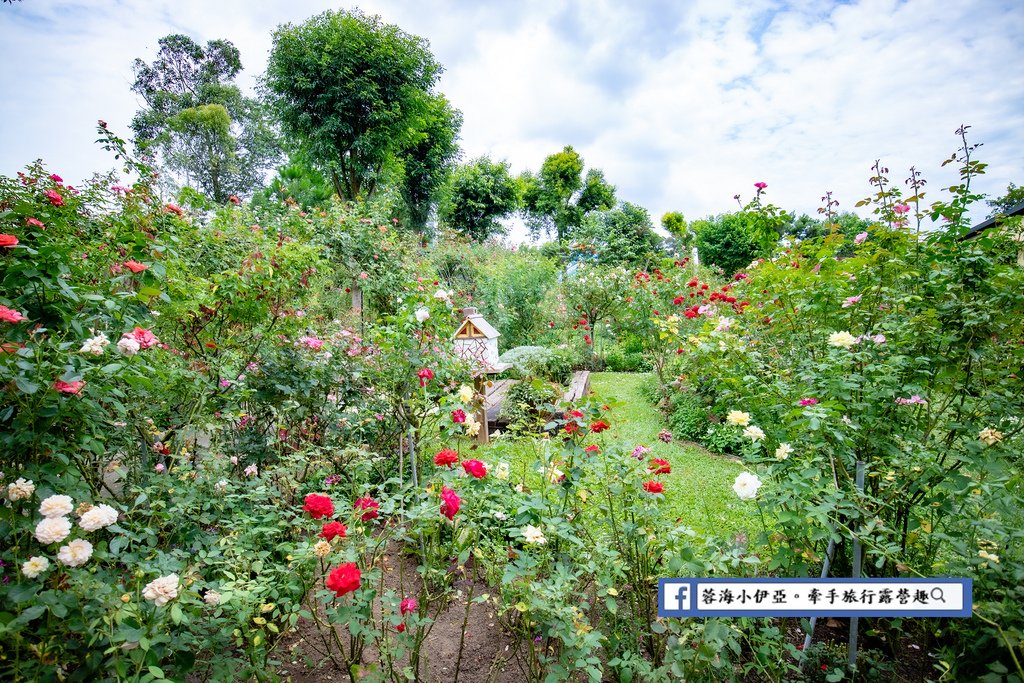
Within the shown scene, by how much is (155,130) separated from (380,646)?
982 inches

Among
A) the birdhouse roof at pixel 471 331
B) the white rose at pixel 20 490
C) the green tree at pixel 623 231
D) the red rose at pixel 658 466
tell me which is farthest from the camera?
the green tree at pixel 623 231

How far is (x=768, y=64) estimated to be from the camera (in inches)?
101

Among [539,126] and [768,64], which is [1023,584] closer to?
[768,64]

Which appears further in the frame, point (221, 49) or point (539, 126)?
point (221, 49)

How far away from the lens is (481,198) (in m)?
19.7

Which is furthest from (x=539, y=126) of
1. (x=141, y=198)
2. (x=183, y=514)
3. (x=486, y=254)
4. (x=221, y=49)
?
(x=183, y=514)

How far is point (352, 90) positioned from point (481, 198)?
8934 mm

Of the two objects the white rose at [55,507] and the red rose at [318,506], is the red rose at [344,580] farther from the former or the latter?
the white rose at [55,507]

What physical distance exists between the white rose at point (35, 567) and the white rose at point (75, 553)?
0.04 meters

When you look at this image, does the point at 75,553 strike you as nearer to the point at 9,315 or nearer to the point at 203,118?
the point at 9,315

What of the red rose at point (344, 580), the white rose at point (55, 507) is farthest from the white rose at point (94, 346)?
the red rose at point (344, 580)

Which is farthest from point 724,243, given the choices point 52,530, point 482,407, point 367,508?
point 52,530

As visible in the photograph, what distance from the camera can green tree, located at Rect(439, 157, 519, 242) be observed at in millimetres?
19297

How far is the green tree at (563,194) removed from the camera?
24500 mm
